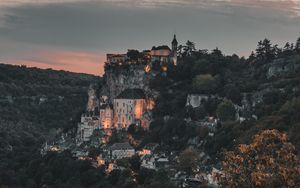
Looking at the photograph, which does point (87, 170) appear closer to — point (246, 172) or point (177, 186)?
point (177, 186)

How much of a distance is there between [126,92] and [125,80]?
336 cm

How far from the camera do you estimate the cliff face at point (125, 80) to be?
7456 cm

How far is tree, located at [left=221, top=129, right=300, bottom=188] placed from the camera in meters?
14.7

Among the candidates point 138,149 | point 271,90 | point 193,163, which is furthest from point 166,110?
point 193,163

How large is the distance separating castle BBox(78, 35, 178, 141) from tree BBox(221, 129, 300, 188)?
5413cm

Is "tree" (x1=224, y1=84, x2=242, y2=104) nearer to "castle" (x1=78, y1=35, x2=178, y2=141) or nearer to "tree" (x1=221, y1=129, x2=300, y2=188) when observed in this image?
"castle" (x1=78, y1=35, x2=178, y2=141)

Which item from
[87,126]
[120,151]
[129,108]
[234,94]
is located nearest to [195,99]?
[234,94]

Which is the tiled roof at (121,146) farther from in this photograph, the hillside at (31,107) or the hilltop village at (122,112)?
the hillside at (31,107)

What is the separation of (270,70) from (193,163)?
22.0 meters

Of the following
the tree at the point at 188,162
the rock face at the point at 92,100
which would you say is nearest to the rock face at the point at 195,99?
the rock face at the point at 92,100

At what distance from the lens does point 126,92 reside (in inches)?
2879

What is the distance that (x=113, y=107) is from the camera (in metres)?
72.9

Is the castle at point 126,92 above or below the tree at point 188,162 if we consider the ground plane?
above

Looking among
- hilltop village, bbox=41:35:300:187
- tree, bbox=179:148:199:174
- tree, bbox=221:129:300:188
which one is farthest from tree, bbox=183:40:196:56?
tree, bbox=221:129:300:188
